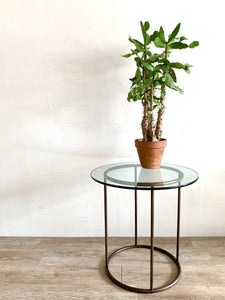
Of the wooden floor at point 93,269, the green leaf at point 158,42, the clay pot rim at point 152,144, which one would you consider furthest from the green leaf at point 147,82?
the wooden floor at point 93,269

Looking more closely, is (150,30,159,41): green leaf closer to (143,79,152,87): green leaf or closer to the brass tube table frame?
(143,79,152,87): green leaf

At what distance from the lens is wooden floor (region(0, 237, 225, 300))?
153cm

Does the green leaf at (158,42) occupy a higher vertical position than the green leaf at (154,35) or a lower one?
lower

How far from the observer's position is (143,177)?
61.1 inches

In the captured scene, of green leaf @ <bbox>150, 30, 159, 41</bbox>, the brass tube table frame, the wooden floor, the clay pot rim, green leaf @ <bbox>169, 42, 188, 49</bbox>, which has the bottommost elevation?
the wooden floor

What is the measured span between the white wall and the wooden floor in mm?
125

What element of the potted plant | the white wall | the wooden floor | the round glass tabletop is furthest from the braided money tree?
the wooden floor

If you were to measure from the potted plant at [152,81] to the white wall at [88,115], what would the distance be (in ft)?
1.17

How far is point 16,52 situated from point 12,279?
5.14 ft

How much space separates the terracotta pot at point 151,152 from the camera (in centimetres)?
160

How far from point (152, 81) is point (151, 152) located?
16.6 inches

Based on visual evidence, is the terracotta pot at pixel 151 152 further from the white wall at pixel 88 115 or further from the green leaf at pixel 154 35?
the green leaf at pixel 154 35

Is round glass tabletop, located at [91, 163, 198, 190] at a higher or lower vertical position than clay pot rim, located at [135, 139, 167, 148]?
lower

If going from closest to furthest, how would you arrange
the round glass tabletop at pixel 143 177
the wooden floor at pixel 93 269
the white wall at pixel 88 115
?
the round glass tabletop at pixel 143 177 → the wooden floor at pixel 93 269 → the white wall at pixel 88 115
